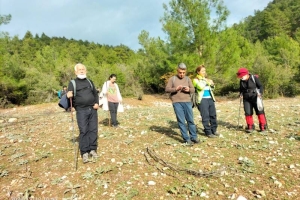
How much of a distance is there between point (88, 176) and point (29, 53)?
7277 centimetres

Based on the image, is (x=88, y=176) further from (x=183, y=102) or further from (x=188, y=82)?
(x=188, y=82)

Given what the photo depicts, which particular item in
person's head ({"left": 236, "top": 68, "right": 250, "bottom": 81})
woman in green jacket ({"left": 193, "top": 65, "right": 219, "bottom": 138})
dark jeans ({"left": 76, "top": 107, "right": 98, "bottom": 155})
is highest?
person's head ({"left": 236, "top": 68, "right": 250, "bottom": 81})

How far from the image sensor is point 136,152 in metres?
6.25

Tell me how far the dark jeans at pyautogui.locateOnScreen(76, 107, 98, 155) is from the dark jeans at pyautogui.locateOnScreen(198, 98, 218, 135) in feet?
10.4

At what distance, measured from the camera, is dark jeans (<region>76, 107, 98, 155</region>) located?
564 cm

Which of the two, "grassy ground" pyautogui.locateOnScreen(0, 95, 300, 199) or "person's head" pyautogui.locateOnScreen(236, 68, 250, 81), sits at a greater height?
"person's head" pyautogui.locateOnScreen(236, 68, 250, 81)

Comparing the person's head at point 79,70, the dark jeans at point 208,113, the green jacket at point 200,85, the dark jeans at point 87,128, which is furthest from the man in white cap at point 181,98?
the person's head at point 79,70

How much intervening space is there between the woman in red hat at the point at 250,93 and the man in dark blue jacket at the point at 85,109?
4625 mm

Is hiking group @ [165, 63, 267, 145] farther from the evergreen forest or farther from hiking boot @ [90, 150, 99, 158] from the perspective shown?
the evergreen forest

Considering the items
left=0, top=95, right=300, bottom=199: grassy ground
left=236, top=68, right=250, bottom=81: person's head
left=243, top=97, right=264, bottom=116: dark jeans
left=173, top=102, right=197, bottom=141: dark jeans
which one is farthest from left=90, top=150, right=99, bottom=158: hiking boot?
left=236, top=68, right=250, bottom=81: person's head

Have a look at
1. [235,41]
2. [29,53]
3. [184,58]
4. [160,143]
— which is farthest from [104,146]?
[29,53]

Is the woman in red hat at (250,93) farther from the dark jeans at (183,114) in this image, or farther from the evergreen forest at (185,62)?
the evergreen forest at (185,62)

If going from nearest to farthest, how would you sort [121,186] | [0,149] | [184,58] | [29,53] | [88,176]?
[121,186]
[88,176]
[0,149]
[184,58]
[29,53]

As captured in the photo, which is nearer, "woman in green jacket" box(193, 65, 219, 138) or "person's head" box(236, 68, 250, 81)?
"woman in green jacket" box(193, 65, 219, 138)
